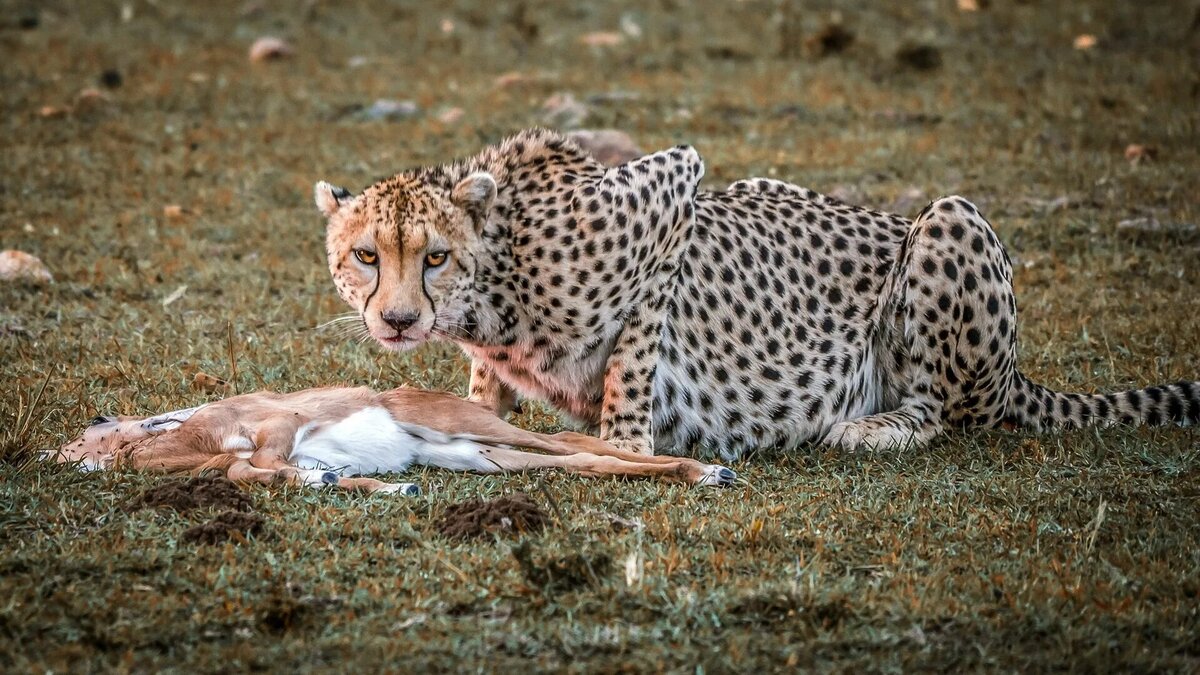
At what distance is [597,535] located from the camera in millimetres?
4676

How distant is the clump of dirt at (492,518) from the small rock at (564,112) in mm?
6778

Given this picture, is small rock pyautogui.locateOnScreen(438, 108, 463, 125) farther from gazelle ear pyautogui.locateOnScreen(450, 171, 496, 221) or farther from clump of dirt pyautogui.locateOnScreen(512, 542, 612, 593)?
clump of dirt pyautogui.locateOnScreen(512, 542, 612, 593)

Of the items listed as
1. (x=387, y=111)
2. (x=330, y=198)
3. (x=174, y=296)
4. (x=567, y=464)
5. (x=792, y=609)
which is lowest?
(x=174, y=296)

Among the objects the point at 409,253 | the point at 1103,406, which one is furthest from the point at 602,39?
the point at 409,253

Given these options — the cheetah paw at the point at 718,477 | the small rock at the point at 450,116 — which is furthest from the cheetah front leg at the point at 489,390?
the small rock at the point at 450,116

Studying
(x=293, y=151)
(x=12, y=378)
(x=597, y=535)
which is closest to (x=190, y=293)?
(x=12, y=378)

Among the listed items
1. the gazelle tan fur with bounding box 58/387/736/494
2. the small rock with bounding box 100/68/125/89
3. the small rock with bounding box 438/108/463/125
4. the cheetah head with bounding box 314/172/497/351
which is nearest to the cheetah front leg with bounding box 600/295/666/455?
the gazelle tan fur with bounding box 58/387/736/494

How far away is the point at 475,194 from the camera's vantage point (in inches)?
216

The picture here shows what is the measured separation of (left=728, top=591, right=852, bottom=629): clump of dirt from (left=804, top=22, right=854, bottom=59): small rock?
405 inches

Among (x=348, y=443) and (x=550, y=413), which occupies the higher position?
(x=348, y=443)

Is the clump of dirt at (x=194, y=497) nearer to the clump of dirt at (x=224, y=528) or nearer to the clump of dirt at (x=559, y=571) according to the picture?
the clump of dirt at (x=224, y=528)

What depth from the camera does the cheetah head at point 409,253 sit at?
5.32 meters

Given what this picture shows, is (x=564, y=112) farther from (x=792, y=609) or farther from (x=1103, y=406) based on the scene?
(x=792, y=609)

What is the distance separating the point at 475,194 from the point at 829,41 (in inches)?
352
